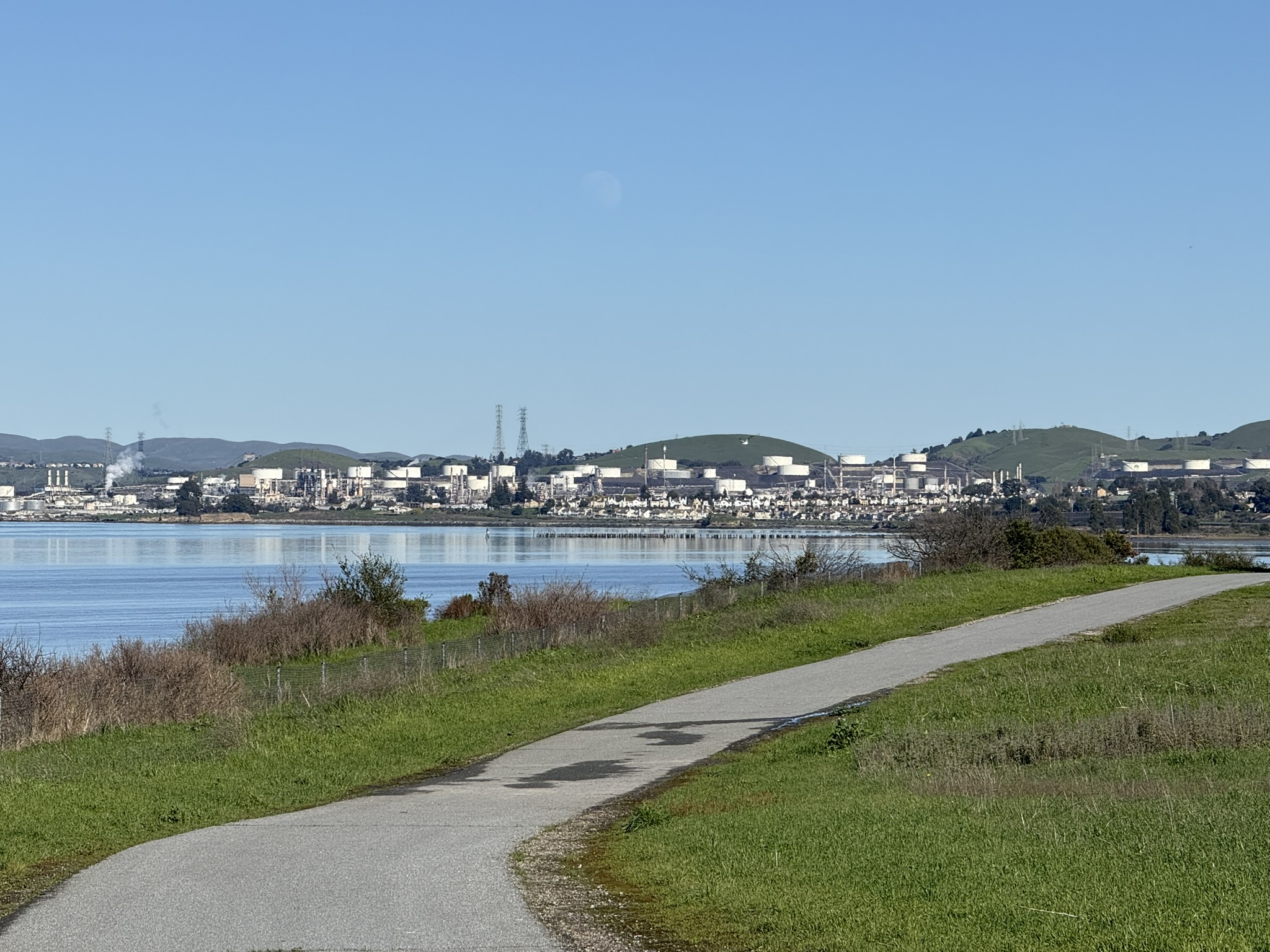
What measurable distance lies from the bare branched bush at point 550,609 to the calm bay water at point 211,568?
1302cm

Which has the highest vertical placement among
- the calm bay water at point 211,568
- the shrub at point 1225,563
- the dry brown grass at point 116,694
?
the shrub at point 1225,563

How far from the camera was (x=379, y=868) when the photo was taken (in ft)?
41.2

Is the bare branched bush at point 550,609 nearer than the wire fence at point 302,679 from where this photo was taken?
No

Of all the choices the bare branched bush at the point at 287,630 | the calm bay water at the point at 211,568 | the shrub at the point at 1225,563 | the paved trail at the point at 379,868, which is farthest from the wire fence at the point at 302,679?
the shrub at the point at 1225,563

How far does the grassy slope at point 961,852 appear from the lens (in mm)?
9258

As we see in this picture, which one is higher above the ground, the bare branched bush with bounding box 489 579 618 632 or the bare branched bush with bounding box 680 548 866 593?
the bare branched bush with bounding box 680 548 866 593

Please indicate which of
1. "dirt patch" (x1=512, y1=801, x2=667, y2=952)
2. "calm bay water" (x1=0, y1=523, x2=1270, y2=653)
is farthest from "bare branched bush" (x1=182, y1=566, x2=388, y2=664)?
"dirt patch" (x1=512, y1=801, x2=667, y2=952)

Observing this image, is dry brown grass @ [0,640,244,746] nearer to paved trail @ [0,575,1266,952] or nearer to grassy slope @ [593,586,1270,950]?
paved trail @ [0,575,1266,952]

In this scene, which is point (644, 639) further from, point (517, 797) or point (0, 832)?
point (0, 832)

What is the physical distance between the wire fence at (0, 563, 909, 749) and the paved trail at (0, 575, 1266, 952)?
29.1ft

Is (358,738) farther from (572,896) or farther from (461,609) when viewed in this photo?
(461,609)

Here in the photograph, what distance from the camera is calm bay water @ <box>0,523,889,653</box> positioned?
65750 mm

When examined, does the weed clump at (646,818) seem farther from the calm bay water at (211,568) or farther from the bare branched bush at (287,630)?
the bare branched bush at (287,630)

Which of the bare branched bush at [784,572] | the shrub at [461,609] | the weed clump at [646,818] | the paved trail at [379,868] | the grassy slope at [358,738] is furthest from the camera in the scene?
the shrub at [461,609]
